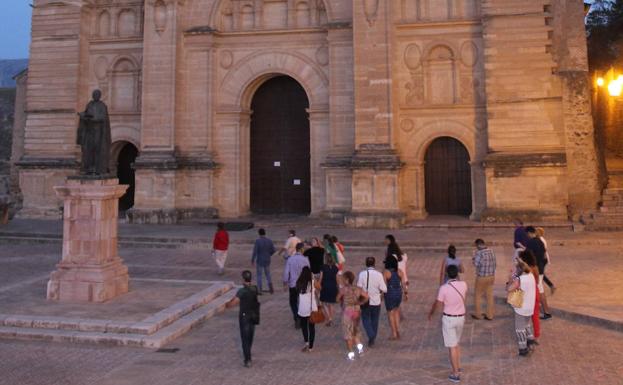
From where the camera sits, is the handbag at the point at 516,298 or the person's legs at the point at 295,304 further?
the person's legs at the point at 295,304

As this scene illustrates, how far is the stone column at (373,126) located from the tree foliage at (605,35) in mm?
12595

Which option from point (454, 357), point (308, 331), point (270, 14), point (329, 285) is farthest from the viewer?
point (270, 14)

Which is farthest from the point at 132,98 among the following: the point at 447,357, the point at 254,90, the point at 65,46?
the point at 447,357

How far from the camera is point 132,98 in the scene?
2481cm

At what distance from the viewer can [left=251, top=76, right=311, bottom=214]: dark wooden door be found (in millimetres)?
24297

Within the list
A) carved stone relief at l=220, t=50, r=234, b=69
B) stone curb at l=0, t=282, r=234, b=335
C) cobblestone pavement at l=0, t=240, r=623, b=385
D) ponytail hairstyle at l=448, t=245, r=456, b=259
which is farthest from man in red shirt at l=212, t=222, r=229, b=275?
carved stone relief at l=220, t=50, r=234, b=69

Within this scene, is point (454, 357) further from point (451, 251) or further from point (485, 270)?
point (485, 270)

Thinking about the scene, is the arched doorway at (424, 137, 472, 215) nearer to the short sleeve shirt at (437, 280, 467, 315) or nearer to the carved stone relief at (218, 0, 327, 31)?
the carved stone relief at (218, 0, 327, 31)

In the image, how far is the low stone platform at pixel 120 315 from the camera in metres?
8.19

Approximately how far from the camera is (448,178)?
74.6ft

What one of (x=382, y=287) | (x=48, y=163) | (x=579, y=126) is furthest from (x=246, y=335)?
(x=48, y=163)

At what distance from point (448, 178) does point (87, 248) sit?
Answer: 16.8m

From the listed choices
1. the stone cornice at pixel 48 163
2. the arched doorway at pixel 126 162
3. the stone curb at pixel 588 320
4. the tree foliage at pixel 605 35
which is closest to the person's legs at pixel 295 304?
the stone curb at pixel 588 320

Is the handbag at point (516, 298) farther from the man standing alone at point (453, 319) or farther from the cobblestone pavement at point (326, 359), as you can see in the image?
the man standing alone at point (453, 319)
